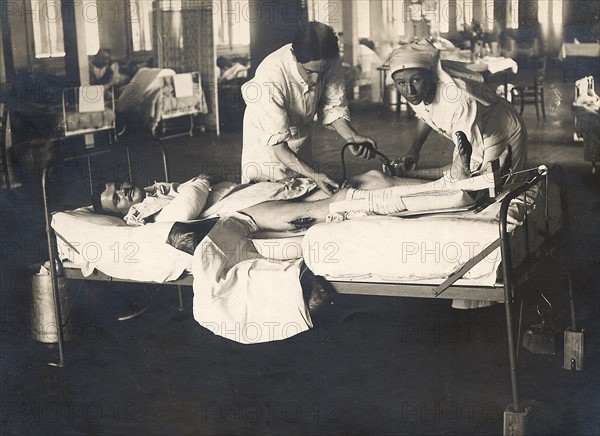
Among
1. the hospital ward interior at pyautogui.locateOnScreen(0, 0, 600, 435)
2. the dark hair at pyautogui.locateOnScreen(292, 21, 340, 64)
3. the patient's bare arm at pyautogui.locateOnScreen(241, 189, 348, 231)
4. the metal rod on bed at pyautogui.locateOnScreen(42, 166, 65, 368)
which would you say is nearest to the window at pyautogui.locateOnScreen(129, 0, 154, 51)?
the hospital ward interior at pyautogui.locateOnScreen(0, 0, 600, 435)

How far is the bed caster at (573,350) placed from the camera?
3.86m

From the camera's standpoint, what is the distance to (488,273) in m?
3.15

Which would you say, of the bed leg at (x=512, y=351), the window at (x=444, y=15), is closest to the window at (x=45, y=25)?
the window at (x=444, y=15)

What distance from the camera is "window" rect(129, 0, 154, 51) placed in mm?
4273

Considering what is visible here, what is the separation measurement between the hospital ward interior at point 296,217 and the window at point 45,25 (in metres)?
0.01

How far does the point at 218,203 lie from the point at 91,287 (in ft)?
3.34

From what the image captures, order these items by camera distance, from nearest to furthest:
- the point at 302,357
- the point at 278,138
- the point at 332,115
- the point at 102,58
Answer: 1. the point at 278,138
2. the point at 302,357
3. the point at 332,115
4. the point at 102,58

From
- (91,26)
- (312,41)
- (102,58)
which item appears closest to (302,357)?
(312,41)

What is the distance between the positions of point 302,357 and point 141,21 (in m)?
1.98

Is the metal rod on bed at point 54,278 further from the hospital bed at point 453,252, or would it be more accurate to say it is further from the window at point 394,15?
the window at point 394,15

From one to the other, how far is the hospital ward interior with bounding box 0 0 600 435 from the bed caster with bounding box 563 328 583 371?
1cm

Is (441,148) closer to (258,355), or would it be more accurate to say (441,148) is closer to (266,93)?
(266,93)

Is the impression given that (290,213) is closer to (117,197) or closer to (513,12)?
Answer: (117,197)

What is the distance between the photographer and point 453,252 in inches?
125
